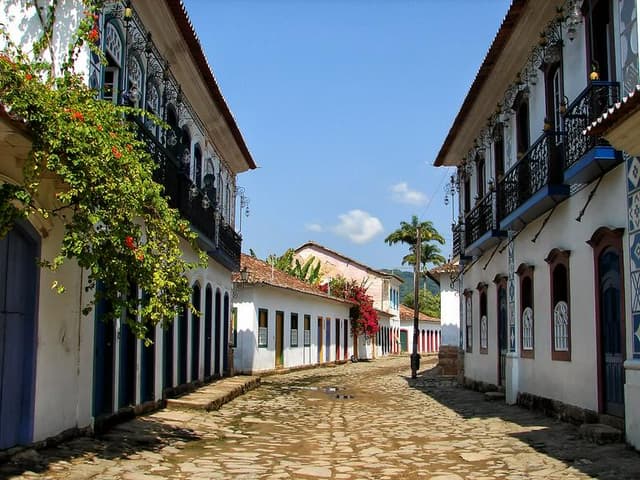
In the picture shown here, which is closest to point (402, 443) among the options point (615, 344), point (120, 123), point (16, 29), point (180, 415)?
point (615, 344)

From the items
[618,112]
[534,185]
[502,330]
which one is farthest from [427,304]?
[618,112]

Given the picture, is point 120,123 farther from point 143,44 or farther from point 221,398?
point 221,398

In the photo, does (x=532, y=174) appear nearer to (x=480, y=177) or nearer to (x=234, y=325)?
(x=480, y=177)

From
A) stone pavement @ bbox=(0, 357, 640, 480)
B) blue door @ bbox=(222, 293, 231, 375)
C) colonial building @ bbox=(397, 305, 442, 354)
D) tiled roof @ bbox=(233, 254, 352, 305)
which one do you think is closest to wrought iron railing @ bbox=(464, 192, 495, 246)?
stone pavement @ bbox=(0, 357, 640, 480)

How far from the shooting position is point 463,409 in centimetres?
1366

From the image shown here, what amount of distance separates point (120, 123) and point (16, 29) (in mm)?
1983

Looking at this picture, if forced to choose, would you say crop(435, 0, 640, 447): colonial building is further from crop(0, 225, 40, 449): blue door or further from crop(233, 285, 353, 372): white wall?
crop(233, 285, 353, 372): white wall

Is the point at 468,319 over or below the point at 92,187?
below

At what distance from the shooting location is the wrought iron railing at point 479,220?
15859 millimetres

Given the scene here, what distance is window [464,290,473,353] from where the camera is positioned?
19047 mm

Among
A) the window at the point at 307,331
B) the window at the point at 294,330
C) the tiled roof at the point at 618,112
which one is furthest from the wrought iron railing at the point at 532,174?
the window at the point at 307,331

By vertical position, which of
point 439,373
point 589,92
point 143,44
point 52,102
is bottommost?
point 439,373

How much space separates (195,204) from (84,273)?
19.3 feet

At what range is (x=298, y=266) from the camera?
4075 cm
